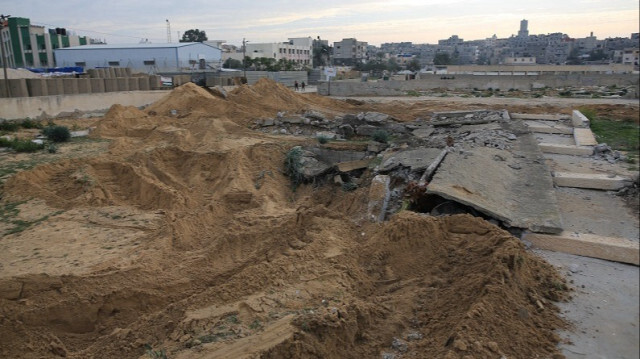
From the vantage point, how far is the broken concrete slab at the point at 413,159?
9.14 metres

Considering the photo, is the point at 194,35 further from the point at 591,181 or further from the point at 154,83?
the point at 591,181

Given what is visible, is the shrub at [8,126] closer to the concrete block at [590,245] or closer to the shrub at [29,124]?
the shrub at [29,124]

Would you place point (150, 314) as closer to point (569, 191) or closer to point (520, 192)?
point (520, 192)

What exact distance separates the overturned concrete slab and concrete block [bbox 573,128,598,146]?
197 cm

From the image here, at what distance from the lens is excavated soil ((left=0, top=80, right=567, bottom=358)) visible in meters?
4.64

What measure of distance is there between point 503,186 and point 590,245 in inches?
92.2

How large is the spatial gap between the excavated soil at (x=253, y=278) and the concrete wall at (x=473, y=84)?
2105 cm

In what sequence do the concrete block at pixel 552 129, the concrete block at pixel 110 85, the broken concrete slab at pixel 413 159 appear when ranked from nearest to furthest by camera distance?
the broken concrete slab at pixel 413 159 → the concrete block at pixel 552 129 → the concrete block at pixel 110 85

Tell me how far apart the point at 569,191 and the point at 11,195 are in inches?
466

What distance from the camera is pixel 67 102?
65.3 ft

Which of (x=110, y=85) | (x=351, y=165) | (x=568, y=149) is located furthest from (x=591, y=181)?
(x=110, y=85)

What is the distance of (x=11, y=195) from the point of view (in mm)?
10664

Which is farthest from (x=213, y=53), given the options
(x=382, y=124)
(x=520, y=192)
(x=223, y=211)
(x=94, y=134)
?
(x=520, y=192)

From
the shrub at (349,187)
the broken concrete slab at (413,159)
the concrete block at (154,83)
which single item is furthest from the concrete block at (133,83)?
the broken concrete slab at (413,159)
